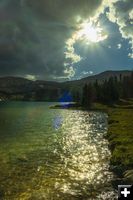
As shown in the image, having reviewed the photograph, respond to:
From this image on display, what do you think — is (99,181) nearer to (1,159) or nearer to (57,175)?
(57,175)

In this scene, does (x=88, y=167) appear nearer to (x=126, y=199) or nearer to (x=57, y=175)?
(x=57, y=175)

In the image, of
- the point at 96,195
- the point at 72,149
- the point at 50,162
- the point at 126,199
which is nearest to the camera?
the point at 126,199

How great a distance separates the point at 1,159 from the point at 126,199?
30771 mm

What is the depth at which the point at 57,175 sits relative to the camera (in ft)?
110

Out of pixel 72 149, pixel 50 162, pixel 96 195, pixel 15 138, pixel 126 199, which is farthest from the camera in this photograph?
pixel 15 138

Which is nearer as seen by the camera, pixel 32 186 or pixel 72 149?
pixel 32 186

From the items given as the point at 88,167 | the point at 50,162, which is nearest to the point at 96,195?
the point at 88,167

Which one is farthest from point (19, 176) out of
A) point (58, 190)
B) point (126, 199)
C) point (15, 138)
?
point (15, 138)

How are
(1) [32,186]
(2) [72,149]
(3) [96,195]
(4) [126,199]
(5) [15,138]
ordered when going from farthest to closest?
(5) [15,138] → (2) [72,149] → (1) [32,186] → (3) [96,195] → (4) [126,199]

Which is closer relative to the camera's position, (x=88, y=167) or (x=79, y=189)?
(x=79, y=189)

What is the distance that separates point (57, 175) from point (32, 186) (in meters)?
4.70

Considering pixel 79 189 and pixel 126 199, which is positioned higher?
pixel 126 199

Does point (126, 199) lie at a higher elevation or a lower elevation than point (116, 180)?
higher

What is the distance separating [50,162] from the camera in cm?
3997
